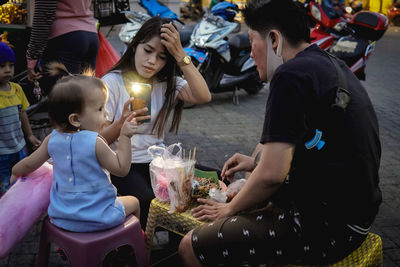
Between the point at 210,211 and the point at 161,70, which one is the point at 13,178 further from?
the point at 161,70

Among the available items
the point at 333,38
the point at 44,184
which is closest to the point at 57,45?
the point at 44,184

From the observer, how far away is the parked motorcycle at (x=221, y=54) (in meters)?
6.41

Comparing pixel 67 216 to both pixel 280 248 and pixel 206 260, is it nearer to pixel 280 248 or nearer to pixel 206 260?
pixel 206 260

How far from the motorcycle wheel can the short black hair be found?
5168mm

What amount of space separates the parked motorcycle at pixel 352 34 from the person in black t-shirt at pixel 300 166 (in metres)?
5.27

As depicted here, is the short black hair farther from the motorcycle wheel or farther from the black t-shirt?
the motorcycle wheel

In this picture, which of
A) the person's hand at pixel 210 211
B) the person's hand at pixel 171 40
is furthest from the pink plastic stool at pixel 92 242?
the person's hand at pixel 171 40

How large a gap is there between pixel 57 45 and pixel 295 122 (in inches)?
109

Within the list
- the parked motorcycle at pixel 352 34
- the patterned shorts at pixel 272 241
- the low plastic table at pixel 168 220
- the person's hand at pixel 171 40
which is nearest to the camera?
the patterned shorts at pixel 272 241

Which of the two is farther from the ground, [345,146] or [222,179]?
[345,146]

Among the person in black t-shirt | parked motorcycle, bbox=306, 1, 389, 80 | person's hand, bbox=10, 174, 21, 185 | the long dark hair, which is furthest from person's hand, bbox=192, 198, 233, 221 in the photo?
parked motorcycle, bbox=306, 1, 389, 80

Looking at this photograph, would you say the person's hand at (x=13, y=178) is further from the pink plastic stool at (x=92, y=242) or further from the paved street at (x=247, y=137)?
the paved street at (x=247, y=137)

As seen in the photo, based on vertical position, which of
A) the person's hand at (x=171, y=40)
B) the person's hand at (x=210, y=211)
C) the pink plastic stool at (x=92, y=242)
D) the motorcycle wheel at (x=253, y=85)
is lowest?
the motorcycle wheel at (x=253, y=85)

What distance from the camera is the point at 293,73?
1750 mm
